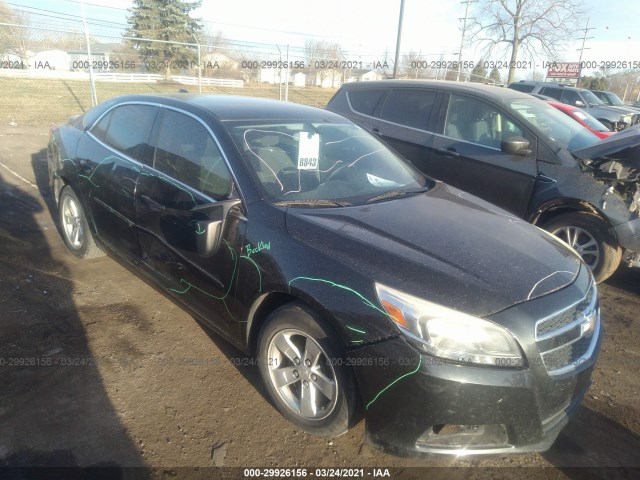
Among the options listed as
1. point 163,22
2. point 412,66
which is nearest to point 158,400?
point 412,66

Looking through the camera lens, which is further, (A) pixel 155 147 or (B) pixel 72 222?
(B) pixel 72 222

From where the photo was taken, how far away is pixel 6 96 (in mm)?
14094

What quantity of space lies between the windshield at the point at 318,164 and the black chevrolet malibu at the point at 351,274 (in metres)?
0.01

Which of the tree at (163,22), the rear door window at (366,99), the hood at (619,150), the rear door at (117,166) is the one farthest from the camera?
the tree at (163,22)

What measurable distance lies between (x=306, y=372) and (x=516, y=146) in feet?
10.8

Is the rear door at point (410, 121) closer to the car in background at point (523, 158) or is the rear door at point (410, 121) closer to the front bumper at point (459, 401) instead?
the car in background at point (523, 158)

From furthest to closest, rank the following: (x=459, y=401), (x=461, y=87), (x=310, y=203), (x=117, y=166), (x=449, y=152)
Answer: (x=461, y=87) < (x=449, y=152) < (x=117, y=166) < (x=310, y=203) < (x=459, y=401)

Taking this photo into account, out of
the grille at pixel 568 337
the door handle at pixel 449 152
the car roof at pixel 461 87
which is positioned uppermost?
the car roof at pixel 461 87

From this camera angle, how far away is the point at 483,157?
4863 mm

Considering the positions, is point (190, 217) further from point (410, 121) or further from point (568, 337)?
point (410, 121)

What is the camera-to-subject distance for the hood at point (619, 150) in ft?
13.4

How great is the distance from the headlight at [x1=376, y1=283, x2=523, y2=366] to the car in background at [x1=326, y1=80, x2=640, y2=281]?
9.59 feet

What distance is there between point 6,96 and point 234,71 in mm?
10110

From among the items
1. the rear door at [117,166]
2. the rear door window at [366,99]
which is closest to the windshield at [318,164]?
the rear door at [117,166]
